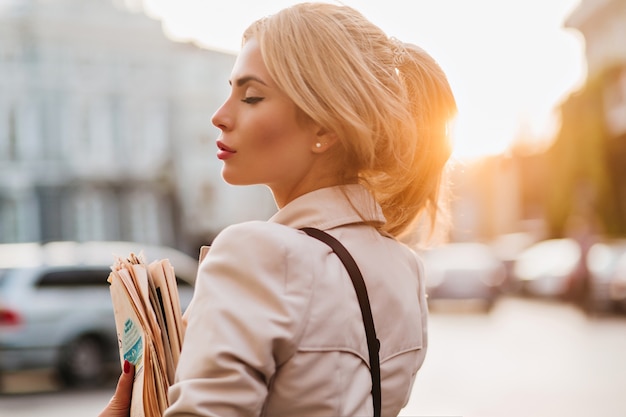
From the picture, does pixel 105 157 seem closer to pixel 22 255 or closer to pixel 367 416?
pixel 22 255

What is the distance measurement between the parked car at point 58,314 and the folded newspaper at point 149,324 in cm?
855

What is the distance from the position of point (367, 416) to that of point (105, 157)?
31.9m

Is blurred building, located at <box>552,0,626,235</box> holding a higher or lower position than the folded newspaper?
lower

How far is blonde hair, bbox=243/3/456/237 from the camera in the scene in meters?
1.48

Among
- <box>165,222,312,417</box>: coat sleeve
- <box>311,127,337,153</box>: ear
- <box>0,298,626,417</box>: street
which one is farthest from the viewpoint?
<box>0,298,626,417</box>: street

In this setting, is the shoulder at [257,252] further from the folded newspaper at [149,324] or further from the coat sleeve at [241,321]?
the folded newspaper at [149,324]

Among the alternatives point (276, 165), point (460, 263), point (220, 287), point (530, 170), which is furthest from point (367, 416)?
point (530, 170)

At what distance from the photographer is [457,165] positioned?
212 cm

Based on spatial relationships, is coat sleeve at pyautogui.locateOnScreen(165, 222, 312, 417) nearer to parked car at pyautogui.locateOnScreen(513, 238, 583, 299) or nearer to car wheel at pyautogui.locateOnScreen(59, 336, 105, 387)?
car wheel at pyautogui.locateOnScreen(59, 336, 105, 387)

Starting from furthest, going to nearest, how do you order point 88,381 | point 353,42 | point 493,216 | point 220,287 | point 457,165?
point 493,216 < point 88,381 < point 457,165 < point 353,42 < point 220,287

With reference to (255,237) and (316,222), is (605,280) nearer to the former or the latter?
(316,222)

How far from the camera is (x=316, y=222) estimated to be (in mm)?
1518

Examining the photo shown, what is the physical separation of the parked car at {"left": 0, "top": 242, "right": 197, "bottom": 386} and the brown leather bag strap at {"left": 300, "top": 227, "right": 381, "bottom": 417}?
8.86 metres

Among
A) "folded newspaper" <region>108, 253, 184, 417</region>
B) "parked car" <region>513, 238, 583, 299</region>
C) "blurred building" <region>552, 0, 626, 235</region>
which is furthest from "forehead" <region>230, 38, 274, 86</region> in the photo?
"blurred building" <region>552, 0, 626, 235</region>
